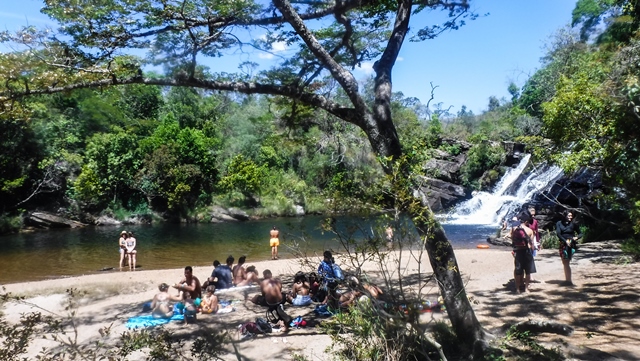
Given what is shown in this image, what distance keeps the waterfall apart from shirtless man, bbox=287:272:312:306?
15.2 meters

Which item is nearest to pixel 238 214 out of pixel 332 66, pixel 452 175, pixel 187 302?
pixel 452 175

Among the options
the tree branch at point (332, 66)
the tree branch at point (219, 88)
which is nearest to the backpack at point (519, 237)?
the tree branch at point (219, 88)

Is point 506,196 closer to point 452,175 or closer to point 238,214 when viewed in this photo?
point 452,175

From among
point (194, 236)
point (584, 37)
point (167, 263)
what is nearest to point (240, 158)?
point (194, 236)

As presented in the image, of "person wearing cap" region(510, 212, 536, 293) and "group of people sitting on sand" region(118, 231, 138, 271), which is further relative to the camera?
"group of people sitting on sand" region(118, 231, 138, 271)

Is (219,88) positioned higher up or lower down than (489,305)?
higher up

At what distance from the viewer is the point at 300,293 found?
957 centimetres

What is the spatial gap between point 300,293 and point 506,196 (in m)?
20.8

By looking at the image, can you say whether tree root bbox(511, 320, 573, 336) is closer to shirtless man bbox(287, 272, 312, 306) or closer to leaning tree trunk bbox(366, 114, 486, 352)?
leaning tree trunk bbox(366, 114, 486, 352)

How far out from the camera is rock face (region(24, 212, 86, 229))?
94.4 ft

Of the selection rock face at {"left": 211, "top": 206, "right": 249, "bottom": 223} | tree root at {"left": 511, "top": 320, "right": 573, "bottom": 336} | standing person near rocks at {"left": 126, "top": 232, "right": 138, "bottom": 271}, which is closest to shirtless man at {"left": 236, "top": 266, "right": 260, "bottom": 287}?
standing person near rocks at {"left": 126, "top": 232, "right": 138, "bottom": 271}

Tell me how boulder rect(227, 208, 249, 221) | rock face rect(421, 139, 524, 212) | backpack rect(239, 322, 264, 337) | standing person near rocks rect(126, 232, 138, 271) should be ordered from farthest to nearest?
boulder rect(227, 208, 249, 221)
rock face rect(421, 139, 524, 212)
standing person near rocks rect(126, 232, 138, 271)
backpack rect(239, 322, 264, 337)

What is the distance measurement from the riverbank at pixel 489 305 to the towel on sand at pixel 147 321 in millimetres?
183

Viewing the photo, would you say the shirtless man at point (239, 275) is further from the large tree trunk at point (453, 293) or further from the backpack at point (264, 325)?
the large tree trunk at point (453, 293)
